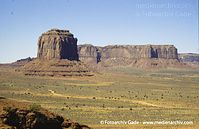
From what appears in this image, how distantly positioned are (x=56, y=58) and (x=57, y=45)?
5.28m

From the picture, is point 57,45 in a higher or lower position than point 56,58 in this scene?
higher

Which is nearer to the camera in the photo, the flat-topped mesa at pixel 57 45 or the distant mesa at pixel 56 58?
the distant mesa at pixel 56 58

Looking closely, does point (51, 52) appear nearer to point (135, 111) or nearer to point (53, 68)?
point (53, 68)

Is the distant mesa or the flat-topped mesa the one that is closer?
the distant mesa

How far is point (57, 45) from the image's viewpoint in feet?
460

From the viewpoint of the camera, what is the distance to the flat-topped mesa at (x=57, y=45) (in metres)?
140

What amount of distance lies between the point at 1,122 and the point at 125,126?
22877 mm

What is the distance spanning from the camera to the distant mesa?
131 metres

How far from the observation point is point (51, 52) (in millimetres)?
140875

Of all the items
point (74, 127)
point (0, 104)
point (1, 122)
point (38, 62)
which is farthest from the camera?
point (38, 62)

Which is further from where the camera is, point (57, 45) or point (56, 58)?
point (57, 45)

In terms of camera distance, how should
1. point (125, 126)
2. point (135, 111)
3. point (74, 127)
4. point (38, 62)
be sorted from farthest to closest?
point (38, 62), point (135, 111), point (125, 126), point (74, 127)

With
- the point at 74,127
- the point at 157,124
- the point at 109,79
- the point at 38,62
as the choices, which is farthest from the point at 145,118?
the point at 38,62

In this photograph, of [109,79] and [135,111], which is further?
[109,79]
